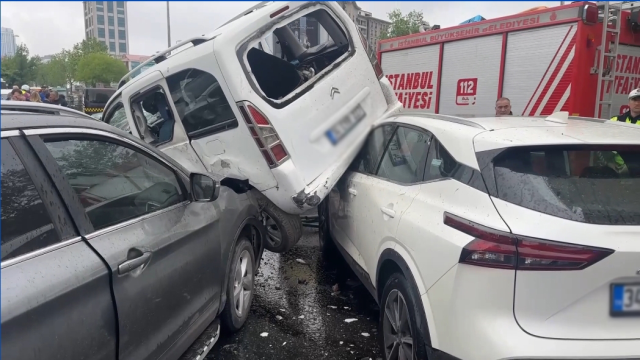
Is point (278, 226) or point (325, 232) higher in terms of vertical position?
point (278, 226)

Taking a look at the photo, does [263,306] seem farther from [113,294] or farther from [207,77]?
[113,294]

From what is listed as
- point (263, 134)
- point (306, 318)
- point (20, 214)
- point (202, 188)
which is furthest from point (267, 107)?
point (20, 214)

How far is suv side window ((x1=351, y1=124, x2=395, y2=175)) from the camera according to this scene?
12.7ft

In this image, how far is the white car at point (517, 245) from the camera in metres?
2.03

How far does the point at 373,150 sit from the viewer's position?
406cm

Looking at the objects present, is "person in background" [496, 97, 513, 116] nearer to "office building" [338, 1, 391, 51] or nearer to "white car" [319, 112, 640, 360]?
"office building" [338, 1, 391, 51]

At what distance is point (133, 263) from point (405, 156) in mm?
1917

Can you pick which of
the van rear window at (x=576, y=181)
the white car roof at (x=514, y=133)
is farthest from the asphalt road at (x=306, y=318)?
the van rear window at (x=576, y=181)

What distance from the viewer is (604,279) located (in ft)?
6.63

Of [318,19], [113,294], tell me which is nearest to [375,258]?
[113,294]

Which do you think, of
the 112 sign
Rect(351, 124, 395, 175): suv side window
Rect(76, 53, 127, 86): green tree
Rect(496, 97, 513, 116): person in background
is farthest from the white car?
Rect(76, 53, 127, 86): green tree

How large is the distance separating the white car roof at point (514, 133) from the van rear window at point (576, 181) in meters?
0.06

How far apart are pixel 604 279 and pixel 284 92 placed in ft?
11.0

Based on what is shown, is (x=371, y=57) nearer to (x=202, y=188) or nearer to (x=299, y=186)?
(x=299, y=186)
